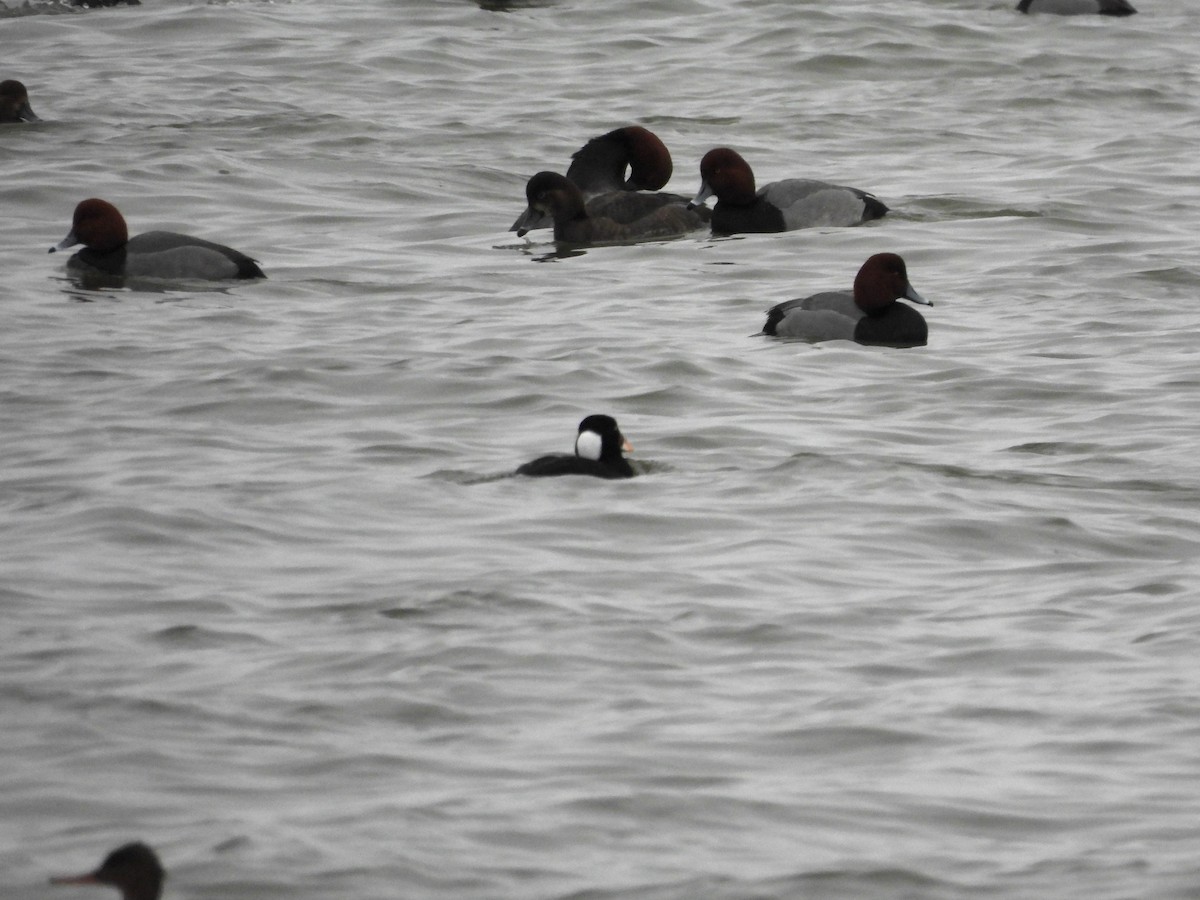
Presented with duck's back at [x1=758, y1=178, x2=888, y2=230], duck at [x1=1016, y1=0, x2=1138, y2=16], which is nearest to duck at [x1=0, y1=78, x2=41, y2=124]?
duck's back at [x1=758, y1=178, x2=888, y2=230]

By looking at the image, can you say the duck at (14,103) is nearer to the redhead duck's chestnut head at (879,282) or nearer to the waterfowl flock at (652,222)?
the waterfowl flock at (652,222)

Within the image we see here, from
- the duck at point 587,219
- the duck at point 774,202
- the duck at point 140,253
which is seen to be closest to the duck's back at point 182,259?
the duck at point 140,253

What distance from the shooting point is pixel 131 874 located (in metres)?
4.66

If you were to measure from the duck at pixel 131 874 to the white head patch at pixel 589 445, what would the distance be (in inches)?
180

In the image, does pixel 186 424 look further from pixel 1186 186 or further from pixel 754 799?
pixel 1186 186

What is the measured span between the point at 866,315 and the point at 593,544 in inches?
170

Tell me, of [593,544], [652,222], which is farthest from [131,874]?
[652,222]

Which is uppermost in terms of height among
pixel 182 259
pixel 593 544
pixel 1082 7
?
pixel 1082 7

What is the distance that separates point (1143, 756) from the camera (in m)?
6.33

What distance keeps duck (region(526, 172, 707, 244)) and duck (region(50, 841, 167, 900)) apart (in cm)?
1090

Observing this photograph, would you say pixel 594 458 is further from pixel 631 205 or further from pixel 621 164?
pixel 621 164

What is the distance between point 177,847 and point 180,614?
196cm

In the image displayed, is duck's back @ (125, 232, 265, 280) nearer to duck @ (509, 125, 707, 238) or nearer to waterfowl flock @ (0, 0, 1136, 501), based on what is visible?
waterfowl flock @ (0, 0, 1136, 501)

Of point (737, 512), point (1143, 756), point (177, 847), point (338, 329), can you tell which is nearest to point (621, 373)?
point (338, 329)
